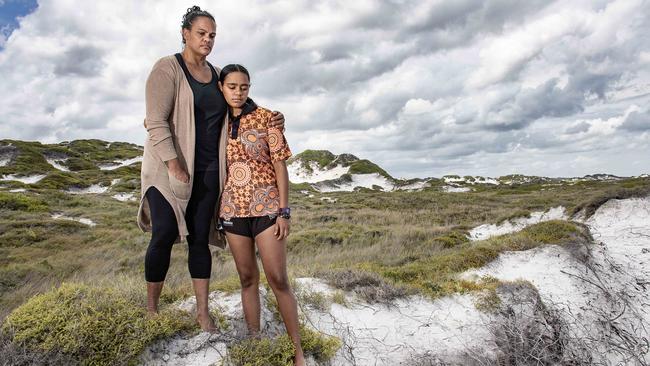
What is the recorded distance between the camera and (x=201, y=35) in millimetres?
3125

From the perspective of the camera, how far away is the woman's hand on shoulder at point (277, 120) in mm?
3223

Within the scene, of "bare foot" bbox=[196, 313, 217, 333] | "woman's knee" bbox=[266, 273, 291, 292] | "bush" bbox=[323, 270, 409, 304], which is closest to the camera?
"woman's knee" bbox=[266, 273, 291, 292]

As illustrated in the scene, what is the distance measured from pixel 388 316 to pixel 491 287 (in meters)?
1.81

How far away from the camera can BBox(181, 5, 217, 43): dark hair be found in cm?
311

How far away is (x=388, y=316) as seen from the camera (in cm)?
512

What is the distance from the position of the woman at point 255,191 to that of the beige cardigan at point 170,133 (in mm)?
160

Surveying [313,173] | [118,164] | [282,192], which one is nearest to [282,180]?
[282,192]

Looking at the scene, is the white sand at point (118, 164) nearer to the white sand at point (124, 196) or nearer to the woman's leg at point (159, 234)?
the white sand at point (124, 196)

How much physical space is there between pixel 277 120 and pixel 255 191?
0.58 m

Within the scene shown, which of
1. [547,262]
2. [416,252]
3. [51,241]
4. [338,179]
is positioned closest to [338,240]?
[416,252]

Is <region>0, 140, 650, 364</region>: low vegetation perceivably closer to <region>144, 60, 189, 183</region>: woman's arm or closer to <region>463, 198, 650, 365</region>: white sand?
<region>463, 198, 650, 365</region>: white sand

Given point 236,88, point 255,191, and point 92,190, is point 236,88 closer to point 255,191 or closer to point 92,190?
point 255,191

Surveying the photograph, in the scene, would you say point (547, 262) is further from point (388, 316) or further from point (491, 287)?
point (388, 316)

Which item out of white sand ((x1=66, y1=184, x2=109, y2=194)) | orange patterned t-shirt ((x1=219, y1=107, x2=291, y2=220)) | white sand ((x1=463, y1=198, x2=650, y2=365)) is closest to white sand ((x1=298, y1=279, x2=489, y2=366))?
white sand ((x1=463, y1=198, x2=650, y2=365))
